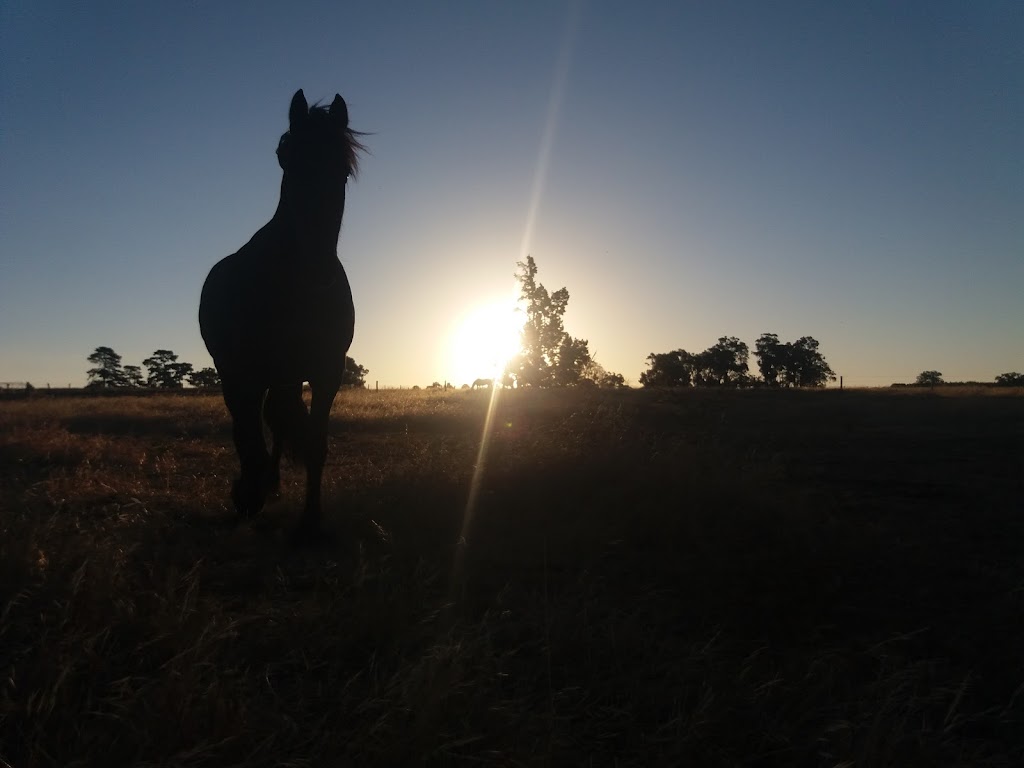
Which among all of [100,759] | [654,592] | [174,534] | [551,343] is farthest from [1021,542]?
[551,343]

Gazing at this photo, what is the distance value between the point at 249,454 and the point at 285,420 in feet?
4.04

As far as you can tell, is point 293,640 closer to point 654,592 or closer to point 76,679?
point 76,679

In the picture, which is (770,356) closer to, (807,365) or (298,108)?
(807,365)

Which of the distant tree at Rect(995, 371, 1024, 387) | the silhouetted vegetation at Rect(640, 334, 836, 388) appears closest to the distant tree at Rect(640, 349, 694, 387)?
the silhouetted vegetation at Rect(640, 334, 836, 388)

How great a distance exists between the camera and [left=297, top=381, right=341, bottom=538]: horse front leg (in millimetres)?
4836

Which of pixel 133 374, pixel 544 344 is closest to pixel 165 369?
pixel 133 374

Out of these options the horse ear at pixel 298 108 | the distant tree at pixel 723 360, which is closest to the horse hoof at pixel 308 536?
the horse ear at pixel 298 108

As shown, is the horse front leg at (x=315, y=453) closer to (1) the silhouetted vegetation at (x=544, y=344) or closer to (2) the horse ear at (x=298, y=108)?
(2) the horse ear at (x=298, y=108)

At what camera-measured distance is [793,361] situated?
3755 inches

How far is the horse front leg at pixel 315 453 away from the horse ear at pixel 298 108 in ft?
6.65

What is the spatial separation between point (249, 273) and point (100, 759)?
3.93 metres

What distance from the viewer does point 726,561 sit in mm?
4328

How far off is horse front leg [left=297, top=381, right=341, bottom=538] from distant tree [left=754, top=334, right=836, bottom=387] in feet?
293

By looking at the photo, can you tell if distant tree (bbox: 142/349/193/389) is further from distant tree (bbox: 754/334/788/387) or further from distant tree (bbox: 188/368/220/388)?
distant tree (bbox: 754/334/788/387)
